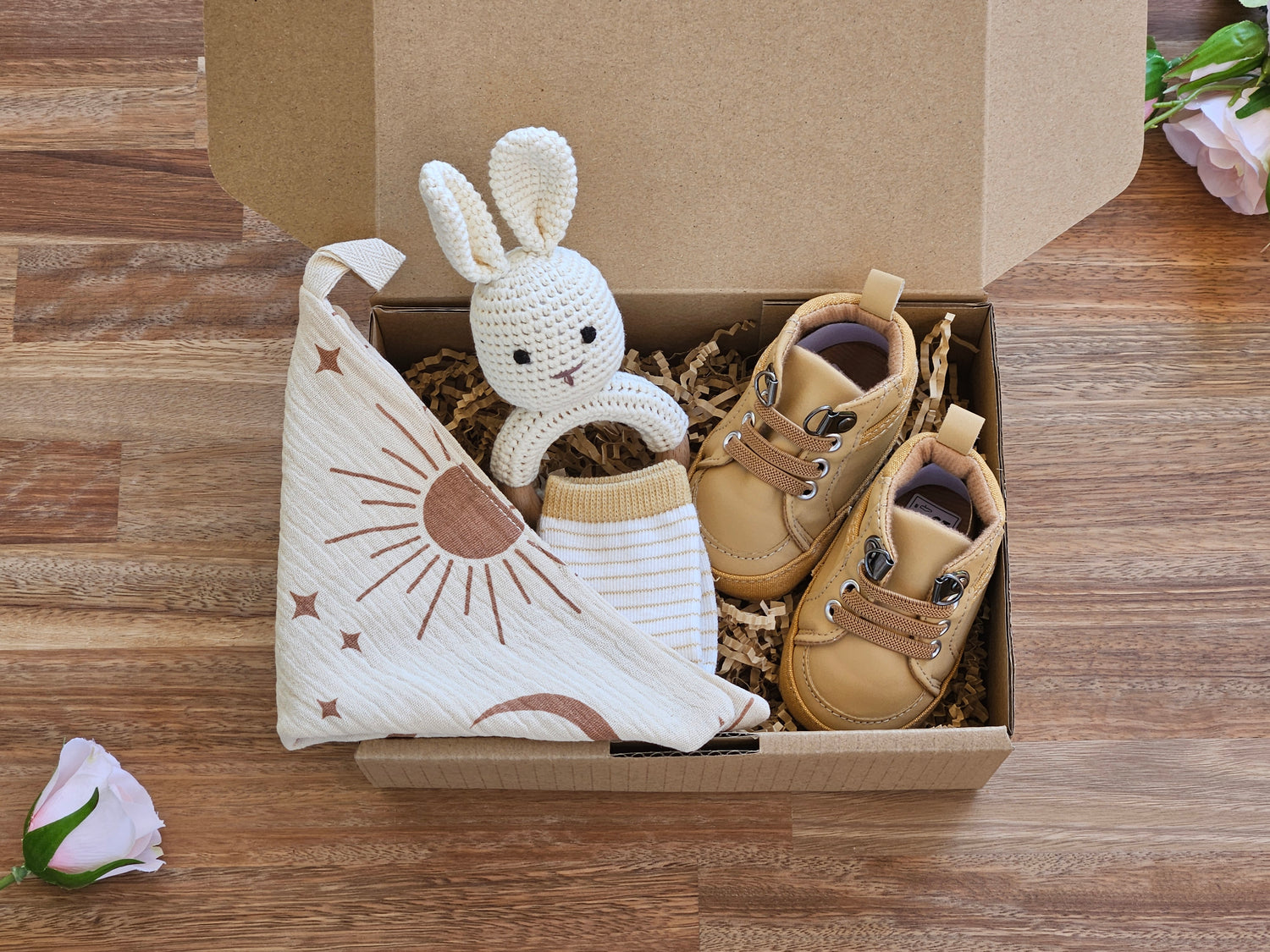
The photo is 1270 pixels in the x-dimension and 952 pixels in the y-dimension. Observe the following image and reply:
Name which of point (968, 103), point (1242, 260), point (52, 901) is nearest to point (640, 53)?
point (968, 103)

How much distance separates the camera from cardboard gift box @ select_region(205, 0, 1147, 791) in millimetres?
845

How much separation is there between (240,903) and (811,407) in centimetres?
67

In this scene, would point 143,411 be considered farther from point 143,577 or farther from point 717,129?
point 717,129

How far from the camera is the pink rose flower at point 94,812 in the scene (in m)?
0.83

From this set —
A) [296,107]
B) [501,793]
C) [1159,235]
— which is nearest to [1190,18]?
[1159,235]

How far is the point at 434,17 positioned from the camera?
843 mm

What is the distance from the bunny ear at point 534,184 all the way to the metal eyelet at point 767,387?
8.4 inches

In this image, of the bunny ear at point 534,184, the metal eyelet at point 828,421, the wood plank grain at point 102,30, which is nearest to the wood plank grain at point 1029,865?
the metal eyelet at point 828,421

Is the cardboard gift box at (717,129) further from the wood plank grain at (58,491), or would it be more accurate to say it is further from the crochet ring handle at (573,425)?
the wood plank grain at (58,491)

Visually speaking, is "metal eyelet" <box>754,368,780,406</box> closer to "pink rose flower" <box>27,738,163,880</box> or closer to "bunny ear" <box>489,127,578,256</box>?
"bunny ear" <box>489,127,578,256</box>

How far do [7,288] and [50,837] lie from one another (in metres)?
0.60

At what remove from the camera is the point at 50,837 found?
83 cm

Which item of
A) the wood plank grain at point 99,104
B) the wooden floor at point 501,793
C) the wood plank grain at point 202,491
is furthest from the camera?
the wood plank grain at point 99,104

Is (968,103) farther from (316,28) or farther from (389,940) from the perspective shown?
(389,940)
